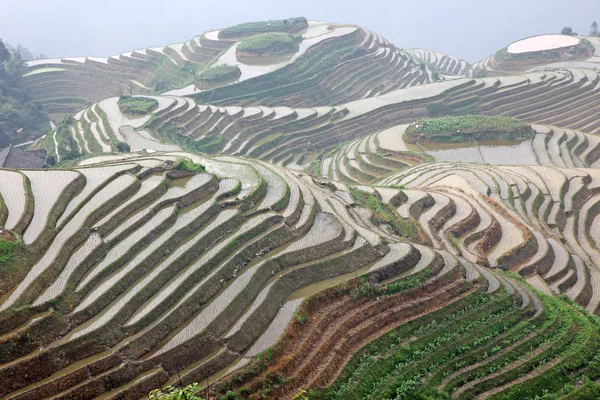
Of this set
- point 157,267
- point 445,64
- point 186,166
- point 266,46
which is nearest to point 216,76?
point 266,46

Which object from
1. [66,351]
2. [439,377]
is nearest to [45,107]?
[66,351]

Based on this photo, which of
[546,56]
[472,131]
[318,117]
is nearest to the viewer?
[472,131]

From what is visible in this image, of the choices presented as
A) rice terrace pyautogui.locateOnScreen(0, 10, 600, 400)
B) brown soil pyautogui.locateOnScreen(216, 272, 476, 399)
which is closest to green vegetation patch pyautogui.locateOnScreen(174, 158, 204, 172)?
rice terrace pyautogui.locateOnScreen(0, 10, 600, 400)

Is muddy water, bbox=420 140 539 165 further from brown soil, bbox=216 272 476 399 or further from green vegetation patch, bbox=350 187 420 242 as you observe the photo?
brown soil, bbox=216 272 476 399

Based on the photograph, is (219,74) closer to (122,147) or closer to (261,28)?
(261,28)

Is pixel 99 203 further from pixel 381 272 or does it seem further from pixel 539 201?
pixel 539 201
